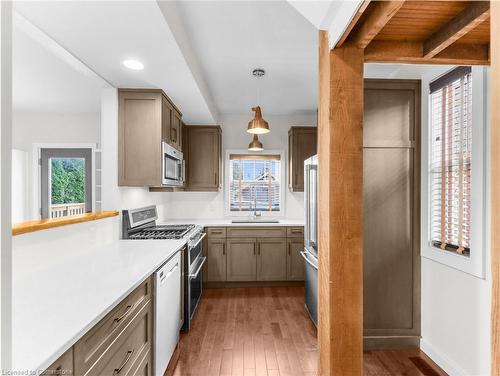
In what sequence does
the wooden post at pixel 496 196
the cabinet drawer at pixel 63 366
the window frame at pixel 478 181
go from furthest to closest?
the window frame at pixel 478 181, the cabinet drawer at pixel 63 366, the wooden post at pixel 496 196

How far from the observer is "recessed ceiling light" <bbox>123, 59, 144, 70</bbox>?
214cm

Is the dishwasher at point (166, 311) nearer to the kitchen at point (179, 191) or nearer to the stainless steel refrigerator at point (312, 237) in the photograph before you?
the kitchen at point (179, 191)

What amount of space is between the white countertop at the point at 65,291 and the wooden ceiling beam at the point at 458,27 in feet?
5.84

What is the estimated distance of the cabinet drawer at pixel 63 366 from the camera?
2.83 ft

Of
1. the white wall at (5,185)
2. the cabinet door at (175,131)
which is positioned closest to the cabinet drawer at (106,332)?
the white wall at (5,185)

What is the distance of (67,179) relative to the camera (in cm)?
432

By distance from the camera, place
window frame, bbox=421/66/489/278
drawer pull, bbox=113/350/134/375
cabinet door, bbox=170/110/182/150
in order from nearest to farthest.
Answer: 1. drawer pull, bbox=113/350/134/375
2. window frame, bbox=421/66/489/278
3. cabinet door, bbox=170/110/182/150

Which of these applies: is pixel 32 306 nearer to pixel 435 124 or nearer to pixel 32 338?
pixel 32 338

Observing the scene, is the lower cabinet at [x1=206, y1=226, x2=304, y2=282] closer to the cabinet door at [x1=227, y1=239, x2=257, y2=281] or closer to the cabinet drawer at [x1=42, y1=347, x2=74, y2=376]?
the cabinet door at [x1=227, y1=239, x2=257, y2=281]

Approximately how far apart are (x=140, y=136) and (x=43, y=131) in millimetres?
2580

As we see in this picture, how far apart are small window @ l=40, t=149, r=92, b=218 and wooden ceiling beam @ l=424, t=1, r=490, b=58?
14.4 ft

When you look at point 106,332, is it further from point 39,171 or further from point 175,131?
point 39,171

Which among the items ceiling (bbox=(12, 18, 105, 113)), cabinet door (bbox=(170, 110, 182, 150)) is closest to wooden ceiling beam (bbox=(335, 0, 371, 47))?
ceiling (bbox=(12, 18, 105, 113))

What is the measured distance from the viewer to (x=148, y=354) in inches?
67.3
